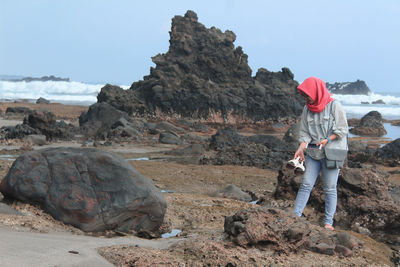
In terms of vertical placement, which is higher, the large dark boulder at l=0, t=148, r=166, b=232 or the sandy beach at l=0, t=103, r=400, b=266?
the large dark boulder at l=0, t=148, r=166, b=232

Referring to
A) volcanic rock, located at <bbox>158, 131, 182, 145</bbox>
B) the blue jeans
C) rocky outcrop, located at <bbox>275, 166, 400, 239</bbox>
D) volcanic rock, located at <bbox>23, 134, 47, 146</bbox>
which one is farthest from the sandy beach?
volcanic rock, located at <bbox>158, 131, 182, 145</bbox>

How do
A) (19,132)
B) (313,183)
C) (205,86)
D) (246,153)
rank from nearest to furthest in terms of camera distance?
(313,183)
(246,153)
(19,132)
(205,86)

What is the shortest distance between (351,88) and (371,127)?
239 feet

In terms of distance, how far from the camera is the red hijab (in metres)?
5.30

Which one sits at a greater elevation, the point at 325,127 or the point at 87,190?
the point at 325,127

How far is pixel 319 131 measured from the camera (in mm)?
5426

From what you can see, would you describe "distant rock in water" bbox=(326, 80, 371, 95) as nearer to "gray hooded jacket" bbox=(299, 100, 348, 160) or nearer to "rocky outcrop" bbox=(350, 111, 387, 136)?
"rocky outcrop" bbox=(350, 111, 387, 136)

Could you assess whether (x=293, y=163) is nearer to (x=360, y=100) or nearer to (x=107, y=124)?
(x=107, y=124)

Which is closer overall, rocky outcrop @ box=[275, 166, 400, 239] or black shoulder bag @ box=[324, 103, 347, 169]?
black shoulder bag @ box=[324, 103, 347, 169]

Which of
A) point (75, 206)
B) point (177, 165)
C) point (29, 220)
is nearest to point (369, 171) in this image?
point (75, 206)

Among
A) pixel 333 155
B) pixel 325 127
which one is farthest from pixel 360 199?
pixel 325 127

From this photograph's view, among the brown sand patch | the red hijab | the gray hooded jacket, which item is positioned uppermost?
the red hijab

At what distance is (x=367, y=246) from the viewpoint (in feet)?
17.6

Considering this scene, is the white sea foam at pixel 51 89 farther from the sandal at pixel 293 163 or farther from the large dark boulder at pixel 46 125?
the sandal at pixel 293 163
